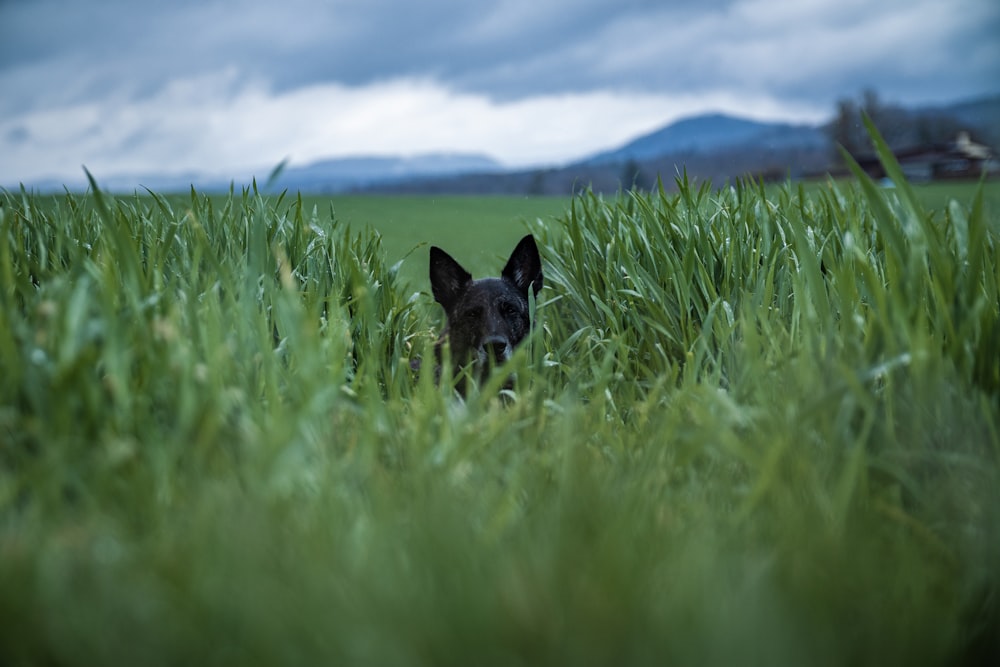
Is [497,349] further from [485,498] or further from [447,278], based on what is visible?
[485,498]

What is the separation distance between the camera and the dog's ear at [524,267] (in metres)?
4.59

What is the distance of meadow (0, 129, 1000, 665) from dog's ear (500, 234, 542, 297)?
5.06 ft

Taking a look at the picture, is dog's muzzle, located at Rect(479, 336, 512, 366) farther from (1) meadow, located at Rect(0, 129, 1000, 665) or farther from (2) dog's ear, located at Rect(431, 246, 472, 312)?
(1) meadow, located at Rect(0, 129, 1000, 665)

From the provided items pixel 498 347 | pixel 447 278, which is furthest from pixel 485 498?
pixel 447 278

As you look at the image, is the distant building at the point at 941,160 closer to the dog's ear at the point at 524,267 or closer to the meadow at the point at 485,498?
the dog's ear at the point at 524,267

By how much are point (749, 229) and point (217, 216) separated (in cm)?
314

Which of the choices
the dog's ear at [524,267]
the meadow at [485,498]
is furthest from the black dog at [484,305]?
the meadow at [485,498]

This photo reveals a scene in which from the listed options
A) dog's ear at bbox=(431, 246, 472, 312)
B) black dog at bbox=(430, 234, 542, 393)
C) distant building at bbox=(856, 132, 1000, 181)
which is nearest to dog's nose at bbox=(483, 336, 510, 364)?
black dog at bbox=(430, 234, 542, 393)

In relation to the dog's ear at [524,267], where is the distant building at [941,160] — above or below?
above

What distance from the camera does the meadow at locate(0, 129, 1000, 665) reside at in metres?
1.58

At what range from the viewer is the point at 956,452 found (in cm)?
236

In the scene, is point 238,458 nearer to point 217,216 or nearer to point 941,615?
point 941,615

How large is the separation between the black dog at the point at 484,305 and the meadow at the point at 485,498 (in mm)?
1114

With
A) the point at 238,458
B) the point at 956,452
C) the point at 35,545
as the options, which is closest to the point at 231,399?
the point at 238,458
